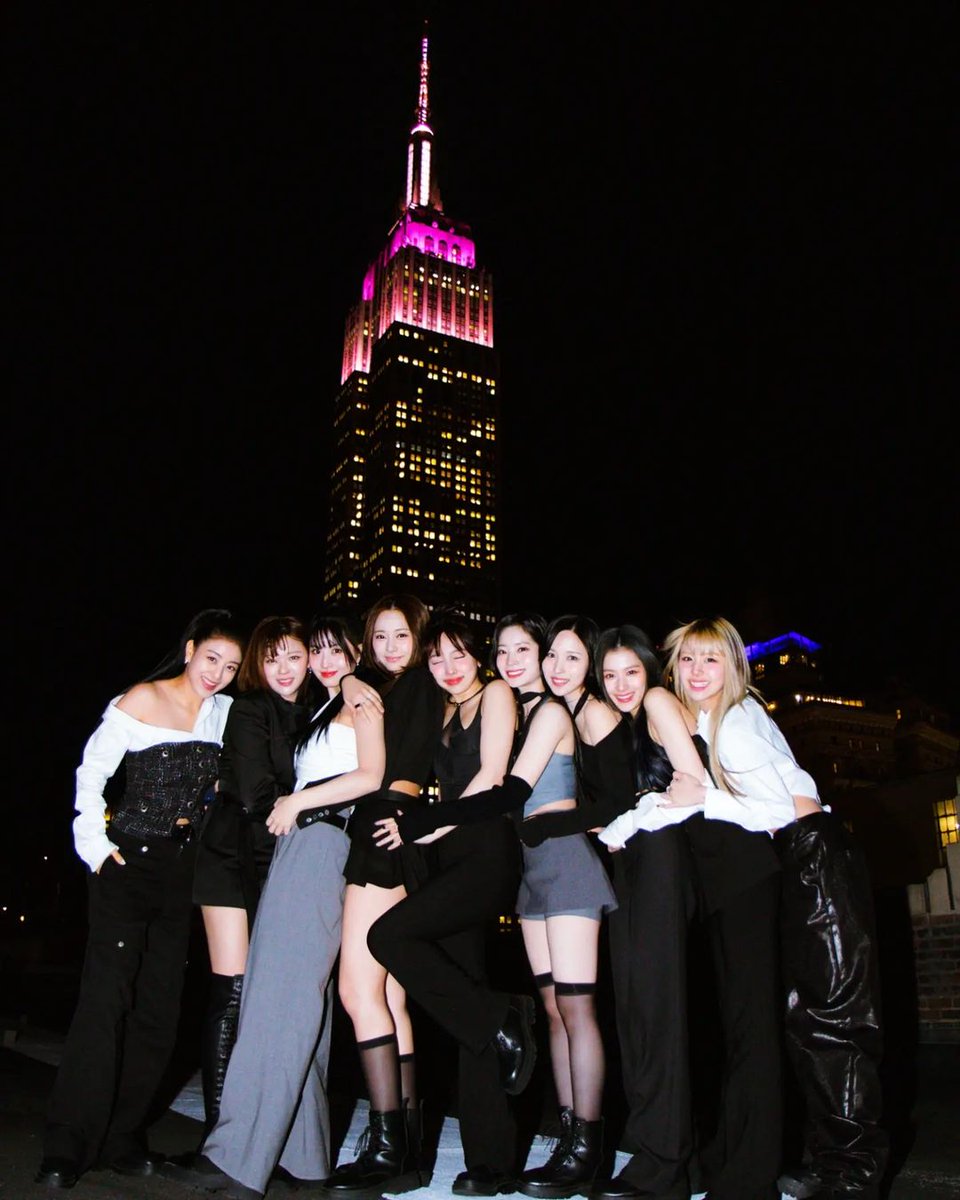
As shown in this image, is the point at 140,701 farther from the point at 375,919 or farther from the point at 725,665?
the point at 725,665

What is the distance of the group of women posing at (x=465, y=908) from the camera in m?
3.22

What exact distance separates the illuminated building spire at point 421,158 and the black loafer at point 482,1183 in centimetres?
10848

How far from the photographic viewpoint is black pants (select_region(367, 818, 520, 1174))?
3.30 meters

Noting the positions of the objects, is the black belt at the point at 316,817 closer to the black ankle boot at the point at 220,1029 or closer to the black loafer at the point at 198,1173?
the black ankle boot at the point at 220,1029

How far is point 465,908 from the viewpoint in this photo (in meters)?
3.40

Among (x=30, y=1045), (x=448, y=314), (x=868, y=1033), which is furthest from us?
(x=448, y=314)

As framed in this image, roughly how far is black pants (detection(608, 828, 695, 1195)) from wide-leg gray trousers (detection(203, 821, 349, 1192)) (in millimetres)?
1127

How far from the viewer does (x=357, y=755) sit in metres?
3.69

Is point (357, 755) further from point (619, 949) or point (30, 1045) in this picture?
point (30, 1045)

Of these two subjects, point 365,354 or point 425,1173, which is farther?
point 365,354

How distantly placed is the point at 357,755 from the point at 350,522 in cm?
10019

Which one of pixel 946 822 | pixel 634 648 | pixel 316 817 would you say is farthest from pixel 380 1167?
pixel 946 822

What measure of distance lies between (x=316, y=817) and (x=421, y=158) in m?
114

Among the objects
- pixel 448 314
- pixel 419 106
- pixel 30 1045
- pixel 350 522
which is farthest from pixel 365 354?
pixel 30 1045
